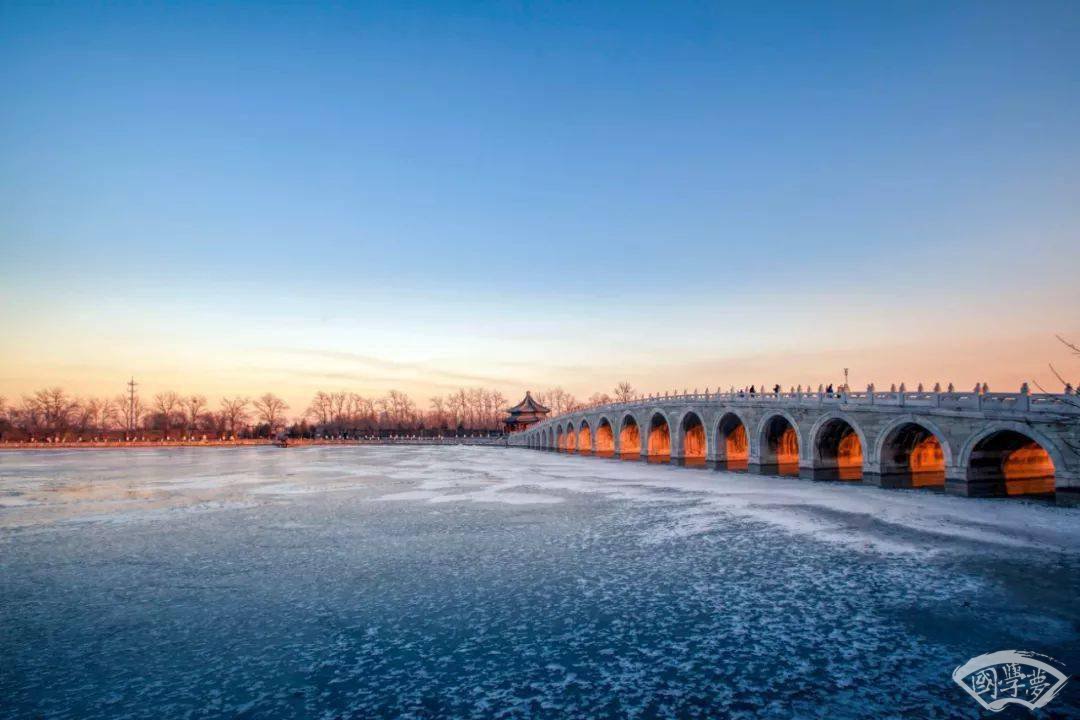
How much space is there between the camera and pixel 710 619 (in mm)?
9164

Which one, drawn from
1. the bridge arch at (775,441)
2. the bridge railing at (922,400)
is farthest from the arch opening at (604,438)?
the bridge arch at (775,441)

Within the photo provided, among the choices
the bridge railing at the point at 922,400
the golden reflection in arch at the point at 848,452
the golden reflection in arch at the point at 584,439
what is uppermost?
the bridge railing at the point at 922,400

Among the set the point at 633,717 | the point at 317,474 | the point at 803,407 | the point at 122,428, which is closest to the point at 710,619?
the point at 633,717

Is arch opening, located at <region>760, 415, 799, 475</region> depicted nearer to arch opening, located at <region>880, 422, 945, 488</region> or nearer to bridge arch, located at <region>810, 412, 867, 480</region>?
bridge arch, located at <region>810, 412, 867, 480</region>

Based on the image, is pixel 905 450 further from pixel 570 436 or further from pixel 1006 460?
pixel 570 436

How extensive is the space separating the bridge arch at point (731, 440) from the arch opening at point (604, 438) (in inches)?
697

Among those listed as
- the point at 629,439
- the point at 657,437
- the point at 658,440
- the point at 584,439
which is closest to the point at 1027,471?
the point at 657,437

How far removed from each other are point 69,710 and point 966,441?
1037 inches

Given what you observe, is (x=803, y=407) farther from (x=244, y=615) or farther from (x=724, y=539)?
(x=244, y=615)

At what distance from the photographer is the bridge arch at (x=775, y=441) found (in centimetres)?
3359

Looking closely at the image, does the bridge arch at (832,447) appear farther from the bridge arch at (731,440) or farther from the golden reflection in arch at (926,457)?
the bridge arch at (731,440)

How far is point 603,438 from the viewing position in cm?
6159

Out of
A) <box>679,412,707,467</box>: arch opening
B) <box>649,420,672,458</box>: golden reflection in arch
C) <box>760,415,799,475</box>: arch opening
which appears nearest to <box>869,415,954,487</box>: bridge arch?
<box>760,415,799,475</box>: arch opening

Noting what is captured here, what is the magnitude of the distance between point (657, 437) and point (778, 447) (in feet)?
49.7
